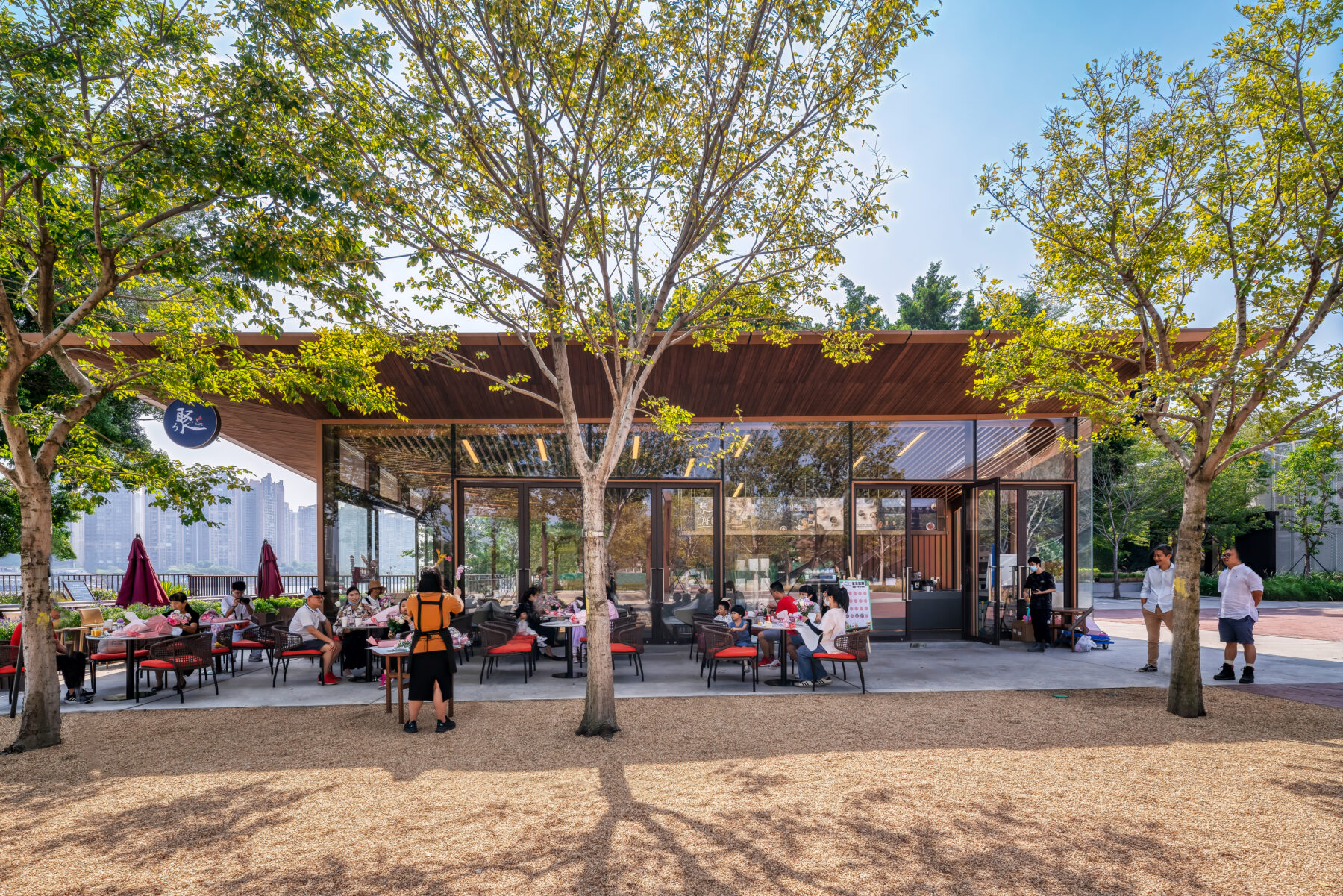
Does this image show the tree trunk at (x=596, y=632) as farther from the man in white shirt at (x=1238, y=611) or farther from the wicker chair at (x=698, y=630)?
the man in white shirt at (x=1238, y=611)

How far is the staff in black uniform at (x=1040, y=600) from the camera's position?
37.8 ft

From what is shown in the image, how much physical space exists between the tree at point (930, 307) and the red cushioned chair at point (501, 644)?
30.9 m

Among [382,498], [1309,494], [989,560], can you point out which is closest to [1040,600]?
[989,560]

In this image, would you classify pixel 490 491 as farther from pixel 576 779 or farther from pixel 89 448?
pixel 576 779

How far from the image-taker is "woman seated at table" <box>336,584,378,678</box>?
9180mm

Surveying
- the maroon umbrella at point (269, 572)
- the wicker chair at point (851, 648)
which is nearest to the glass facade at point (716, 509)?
the maroon umbrella at point (269, 572)

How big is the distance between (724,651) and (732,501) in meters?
4.11

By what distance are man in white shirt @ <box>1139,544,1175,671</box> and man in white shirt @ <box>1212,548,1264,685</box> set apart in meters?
0.58

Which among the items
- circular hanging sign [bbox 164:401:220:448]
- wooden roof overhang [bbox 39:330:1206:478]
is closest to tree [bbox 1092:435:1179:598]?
wooden roof overhang [bbox 39:330:1206:478]

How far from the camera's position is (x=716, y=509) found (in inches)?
481

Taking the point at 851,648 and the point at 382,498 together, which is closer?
the point at 851,648

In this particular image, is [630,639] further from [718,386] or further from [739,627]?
[718,386]

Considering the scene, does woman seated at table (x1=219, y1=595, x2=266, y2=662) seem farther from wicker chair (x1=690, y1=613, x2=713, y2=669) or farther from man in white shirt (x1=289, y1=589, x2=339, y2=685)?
wicker chair (x1=690, y1=613, x2=713, y2=669)

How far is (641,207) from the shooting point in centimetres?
669
